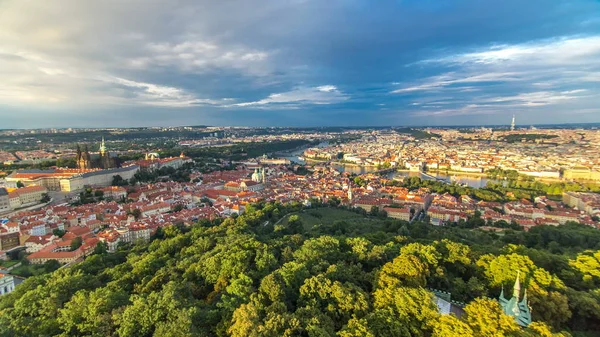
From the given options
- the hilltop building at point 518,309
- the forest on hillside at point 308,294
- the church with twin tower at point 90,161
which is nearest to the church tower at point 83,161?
the church with twin tower at point 90,161

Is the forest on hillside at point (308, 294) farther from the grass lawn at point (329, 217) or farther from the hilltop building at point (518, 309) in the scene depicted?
the grass lawn at point (329, 217)

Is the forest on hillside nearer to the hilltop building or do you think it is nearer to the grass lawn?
the hilltop building

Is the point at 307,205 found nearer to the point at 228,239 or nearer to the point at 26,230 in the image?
the point at 228,239

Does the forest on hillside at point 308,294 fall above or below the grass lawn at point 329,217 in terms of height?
above

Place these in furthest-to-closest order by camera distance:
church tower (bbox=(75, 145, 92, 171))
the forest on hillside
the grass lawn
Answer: church tower (bbox=(75, 145, 92, 171)), the grass lawn, the forest on hillside

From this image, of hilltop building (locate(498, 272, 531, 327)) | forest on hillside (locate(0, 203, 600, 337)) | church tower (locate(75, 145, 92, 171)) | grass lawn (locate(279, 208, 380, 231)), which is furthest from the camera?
church tower (locate(75, 145, 92, 171))

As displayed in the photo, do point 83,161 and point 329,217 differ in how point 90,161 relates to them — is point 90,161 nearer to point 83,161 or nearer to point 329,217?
point 83,161

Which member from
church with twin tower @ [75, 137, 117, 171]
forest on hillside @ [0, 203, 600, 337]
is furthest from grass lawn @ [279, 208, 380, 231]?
church with twin tower @ [75, 137, 117, 171]
